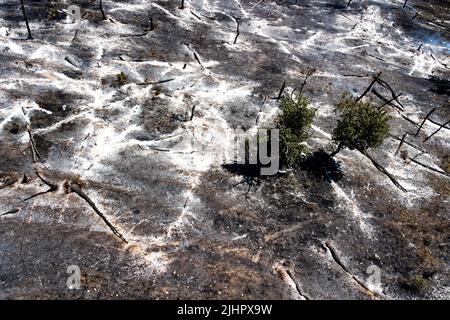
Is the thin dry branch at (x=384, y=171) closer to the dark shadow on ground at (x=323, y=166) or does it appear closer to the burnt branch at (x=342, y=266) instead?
the dark shadow on ground at (x=323, y=166)

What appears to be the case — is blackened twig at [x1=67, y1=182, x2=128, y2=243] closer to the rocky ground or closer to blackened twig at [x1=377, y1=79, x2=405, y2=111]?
the rocky ground

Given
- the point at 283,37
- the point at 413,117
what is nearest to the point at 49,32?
the point at 283,37

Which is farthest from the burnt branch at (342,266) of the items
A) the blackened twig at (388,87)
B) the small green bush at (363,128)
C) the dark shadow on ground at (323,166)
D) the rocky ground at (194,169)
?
the blackened twig at (388,87)

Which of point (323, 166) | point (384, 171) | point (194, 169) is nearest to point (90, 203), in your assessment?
point (194, 169)

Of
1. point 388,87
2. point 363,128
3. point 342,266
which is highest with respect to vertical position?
point 363,128

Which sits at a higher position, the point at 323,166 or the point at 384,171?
the point at 384,171

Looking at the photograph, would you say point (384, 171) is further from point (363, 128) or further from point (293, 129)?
point (293, 129)

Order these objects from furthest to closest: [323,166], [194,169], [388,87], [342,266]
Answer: [388,87] < [323,166] < [194,169] < [342,266]

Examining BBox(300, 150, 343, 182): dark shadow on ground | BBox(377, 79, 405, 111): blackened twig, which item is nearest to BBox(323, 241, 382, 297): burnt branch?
BBox(300, 150, 343, 182): dark shadow on ground
